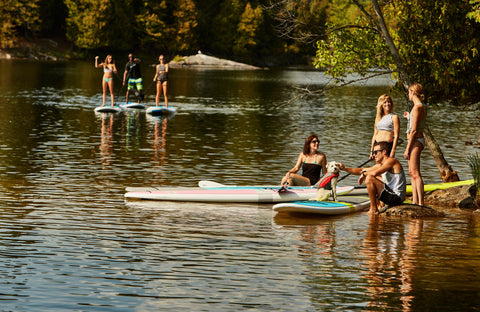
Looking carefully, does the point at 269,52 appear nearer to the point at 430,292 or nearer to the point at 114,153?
the point at 114,153

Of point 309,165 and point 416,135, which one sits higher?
point 416,135

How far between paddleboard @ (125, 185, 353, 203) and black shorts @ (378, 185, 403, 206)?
148 centimetres

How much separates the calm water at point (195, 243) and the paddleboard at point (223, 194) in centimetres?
29

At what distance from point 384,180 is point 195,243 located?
454cm

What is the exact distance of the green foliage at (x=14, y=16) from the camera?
362 feet

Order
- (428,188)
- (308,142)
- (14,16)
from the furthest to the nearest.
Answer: (14,16)
(428,188)
(308,142)

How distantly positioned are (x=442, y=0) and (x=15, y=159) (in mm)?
11348

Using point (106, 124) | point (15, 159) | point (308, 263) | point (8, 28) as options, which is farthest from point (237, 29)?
point (308, 263)

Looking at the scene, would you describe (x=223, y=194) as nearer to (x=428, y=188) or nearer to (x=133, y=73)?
(x=428, y=188)

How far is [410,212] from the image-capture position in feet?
48.1

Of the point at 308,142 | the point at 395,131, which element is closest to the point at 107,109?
the point at 308,142

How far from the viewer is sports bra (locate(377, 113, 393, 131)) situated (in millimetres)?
15109

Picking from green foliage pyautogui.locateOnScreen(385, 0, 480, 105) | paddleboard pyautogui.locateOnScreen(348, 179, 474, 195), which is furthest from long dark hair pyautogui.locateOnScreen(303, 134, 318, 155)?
green foliage pyautogui.locateOnScreen(385, 0, 480, 105)

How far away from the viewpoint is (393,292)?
9586 mm
